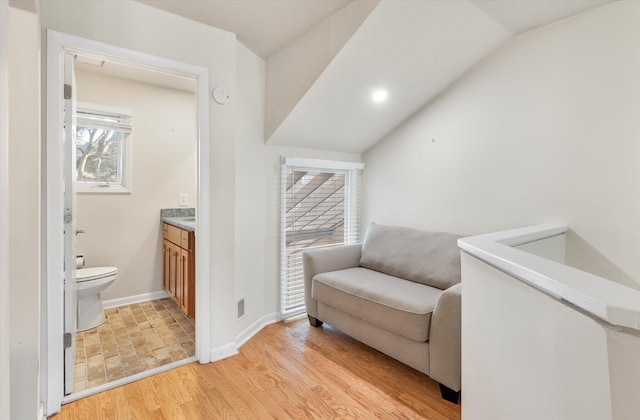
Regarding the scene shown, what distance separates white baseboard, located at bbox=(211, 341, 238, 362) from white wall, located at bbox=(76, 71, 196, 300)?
5.21ft

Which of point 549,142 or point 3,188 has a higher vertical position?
point 549,142

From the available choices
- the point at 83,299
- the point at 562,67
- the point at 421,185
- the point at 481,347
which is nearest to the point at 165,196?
the point at 83,299

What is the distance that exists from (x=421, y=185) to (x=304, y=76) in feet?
4.60

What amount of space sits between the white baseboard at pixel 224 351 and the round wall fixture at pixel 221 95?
1684 mm

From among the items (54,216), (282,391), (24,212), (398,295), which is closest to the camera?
(24,212)

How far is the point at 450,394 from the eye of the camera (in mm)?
1771

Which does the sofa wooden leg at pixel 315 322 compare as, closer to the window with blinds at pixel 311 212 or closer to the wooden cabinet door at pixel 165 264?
the window with blinds at pixel 311 212

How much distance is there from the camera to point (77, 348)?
2334 mm

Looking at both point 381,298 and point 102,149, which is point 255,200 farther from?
point 102,149

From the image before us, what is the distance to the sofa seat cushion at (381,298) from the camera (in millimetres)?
1893

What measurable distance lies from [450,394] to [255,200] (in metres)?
1.89

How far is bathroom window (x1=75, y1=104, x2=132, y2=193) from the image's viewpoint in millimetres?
2961

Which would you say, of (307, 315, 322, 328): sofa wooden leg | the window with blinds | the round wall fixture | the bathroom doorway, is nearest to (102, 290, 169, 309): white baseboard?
the bathroom doorway

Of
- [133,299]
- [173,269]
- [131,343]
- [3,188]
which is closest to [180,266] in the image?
[173,269]
